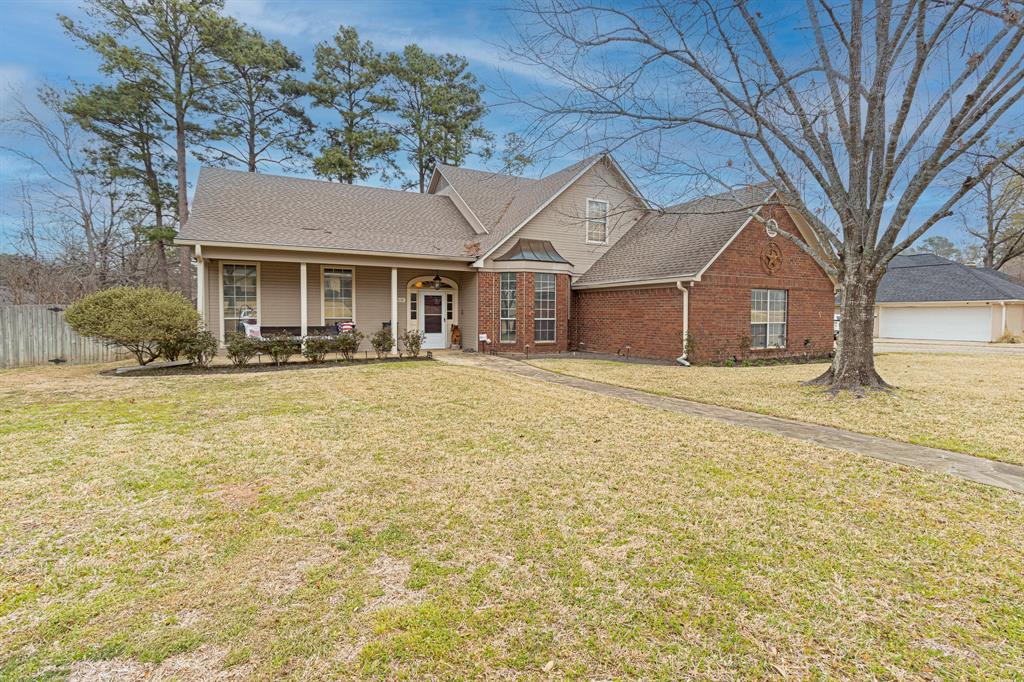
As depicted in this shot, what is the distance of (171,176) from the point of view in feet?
74.4

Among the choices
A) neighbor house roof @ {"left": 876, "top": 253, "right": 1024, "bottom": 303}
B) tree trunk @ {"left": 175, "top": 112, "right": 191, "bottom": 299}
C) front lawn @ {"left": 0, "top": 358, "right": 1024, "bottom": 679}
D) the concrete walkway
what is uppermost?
tree trunk @ {"left": 175, "top": 112, "right": 191, "bottom": 299}

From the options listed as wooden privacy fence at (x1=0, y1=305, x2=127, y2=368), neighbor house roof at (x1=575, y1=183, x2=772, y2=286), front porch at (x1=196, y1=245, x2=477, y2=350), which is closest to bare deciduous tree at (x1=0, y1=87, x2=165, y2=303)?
wooden privacy fence at (x1=0, y1=305, x2=127, y2=368)

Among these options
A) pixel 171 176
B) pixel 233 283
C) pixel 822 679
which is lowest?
pixel 822 679

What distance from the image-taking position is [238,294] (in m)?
15.0

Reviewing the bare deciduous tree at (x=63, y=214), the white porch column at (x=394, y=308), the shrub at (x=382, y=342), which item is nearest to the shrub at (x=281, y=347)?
the shrub at (x=382, y=342)

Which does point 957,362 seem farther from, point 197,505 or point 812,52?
point 197,505

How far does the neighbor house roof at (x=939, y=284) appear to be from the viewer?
24953 millimetres

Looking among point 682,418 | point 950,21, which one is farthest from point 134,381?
point 950,21

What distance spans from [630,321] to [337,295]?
31.9 ft

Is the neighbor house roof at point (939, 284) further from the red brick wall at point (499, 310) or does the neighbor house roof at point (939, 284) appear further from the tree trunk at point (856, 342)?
the red brick wall at point (499, 310)

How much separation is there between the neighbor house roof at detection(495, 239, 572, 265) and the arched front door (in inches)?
105

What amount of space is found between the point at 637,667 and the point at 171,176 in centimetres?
2782

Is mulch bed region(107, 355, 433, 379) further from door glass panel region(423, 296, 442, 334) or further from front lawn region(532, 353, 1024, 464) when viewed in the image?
front lawn region(532, 353, 1024, 464)

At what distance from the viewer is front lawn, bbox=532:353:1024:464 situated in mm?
6152
